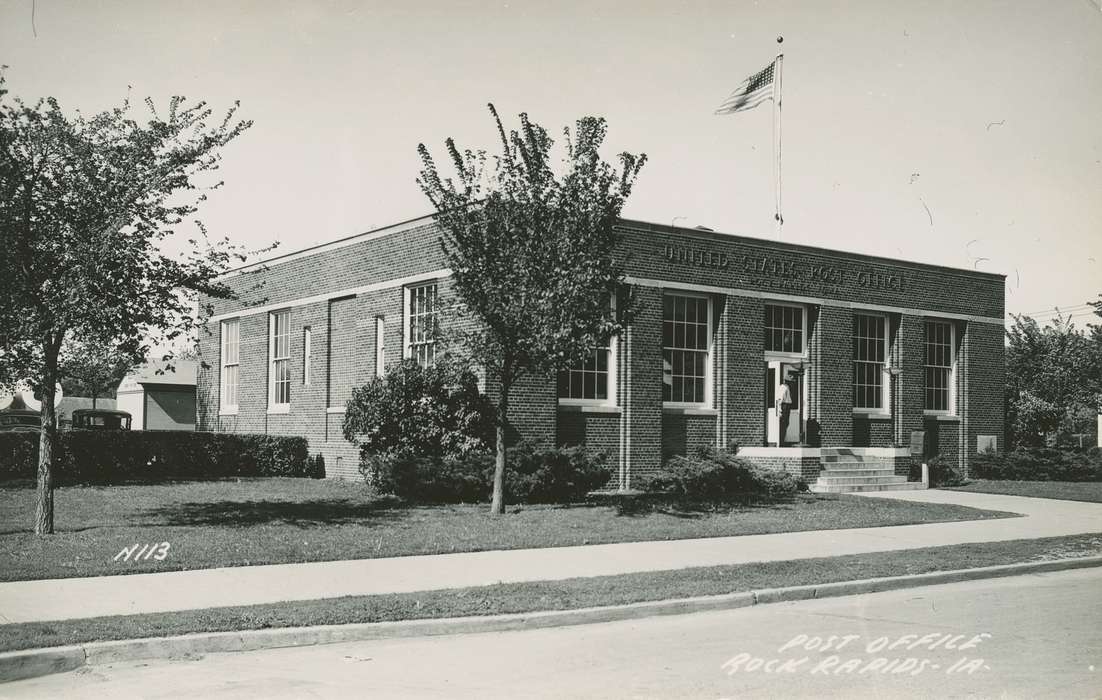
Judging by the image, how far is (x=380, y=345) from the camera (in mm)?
23438

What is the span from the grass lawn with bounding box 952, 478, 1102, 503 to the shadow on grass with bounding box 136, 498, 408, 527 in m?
14.4

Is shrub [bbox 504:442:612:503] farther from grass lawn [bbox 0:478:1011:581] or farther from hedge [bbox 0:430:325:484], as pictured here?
hedge [bbox 0:430:325:484]

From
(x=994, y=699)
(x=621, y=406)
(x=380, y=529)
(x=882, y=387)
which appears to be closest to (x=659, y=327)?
(x=621, y=406)

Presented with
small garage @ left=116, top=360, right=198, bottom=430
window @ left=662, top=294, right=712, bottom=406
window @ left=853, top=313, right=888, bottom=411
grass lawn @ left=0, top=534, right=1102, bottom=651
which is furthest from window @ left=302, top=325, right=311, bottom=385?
small garage @ left=116, top=360, right=198, bottom=430

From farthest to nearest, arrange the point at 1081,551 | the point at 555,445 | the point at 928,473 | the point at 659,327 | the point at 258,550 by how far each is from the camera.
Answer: the point at 928,473 → the point at 659,327 → the point at 555,445 → the point at 1081,551 → the point at 258,550

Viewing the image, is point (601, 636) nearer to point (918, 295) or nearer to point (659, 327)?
point (659, 327)

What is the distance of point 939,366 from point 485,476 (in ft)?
49.7

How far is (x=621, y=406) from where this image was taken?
2233 centimetres

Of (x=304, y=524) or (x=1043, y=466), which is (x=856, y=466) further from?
(x=304, y=524)

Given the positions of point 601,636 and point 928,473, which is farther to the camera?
point 928,473

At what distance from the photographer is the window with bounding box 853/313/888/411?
2648cm

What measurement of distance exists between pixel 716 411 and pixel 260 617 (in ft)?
53.4

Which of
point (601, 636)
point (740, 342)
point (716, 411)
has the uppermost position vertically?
point (740, 342)

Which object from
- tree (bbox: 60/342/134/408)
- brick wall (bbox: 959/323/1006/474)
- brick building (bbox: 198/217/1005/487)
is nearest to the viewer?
tree (bbox: 60/342/134/408)
